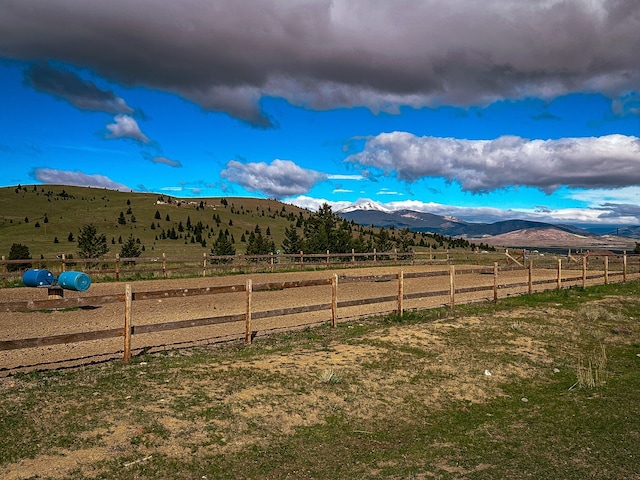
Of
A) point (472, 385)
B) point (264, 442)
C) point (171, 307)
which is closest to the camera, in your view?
point (264, 442)

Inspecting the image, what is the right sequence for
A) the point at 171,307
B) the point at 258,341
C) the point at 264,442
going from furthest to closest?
the point at 171,307 < the point at 258,341 < the point at 264,442

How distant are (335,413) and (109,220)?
10084 cm

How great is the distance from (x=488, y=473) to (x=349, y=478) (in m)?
1.72

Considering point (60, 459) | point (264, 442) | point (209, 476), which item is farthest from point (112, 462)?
point (264, 442)

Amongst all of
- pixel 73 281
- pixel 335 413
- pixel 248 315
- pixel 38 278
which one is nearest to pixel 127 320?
pixel 248 315

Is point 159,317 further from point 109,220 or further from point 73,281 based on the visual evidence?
point 109,220

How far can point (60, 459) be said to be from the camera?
5824 millimetres

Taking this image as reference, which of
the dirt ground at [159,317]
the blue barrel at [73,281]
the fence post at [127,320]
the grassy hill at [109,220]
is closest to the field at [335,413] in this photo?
the fence post at [127,320]

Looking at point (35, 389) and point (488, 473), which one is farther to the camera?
point (35, 389)

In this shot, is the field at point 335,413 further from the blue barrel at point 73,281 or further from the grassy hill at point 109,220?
the grassy hill at point 109,220

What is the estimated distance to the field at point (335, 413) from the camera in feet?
20.0

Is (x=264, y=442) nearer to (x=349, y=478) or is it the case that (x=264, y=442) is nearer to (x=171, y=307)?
(x=349, y=478)

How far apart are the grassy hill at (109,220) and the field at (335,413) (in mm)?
59367

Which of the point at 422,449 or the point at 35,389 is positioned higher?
the point at 35,389
